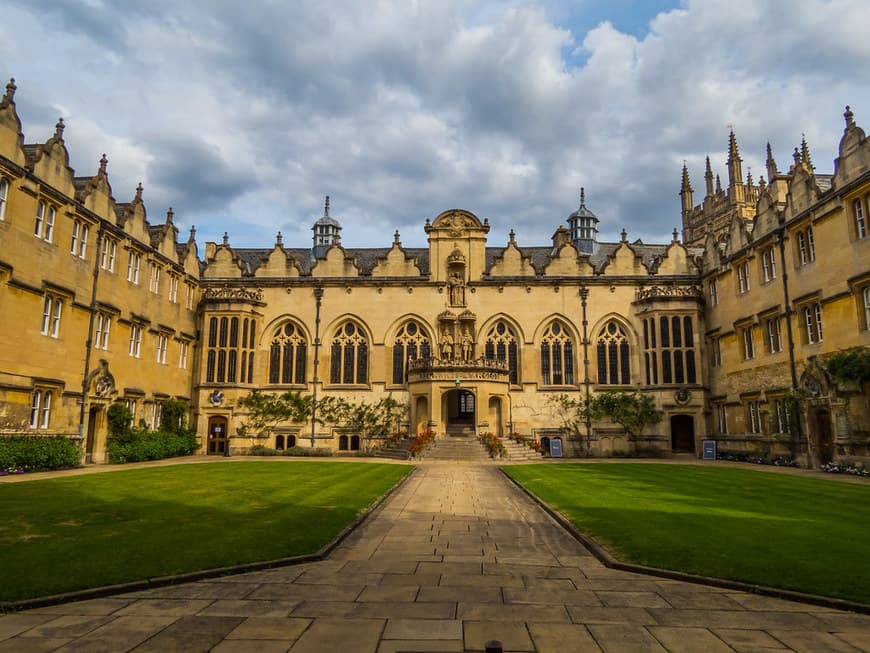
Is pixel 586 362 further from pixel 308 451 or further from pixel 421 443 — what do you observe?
pixel 308 451

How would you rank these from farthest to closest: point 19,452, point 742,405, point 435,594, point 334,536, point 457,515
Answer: point 742,405, point 19,452, point 457,515, point 334,536, point 435,594

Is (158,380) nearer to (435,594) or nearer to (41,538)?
(41,538)

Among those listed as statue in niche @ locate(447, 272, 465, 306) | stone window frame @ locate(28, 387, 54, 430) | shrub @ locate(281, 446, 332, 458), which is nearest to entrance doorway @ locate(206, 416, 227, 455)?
shrub @ locate(281, 446, 332, 458)

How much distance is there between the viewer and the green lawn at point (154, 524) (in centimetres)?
745

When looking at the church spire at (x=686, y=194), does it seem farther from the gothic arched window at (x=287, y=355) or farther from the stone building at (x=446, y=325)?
the gothic arched window at (x=287, y=355)

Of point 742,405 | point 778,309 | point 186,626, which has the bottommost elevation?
point 186,626

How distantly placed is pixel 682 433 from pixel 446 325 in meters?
16.1

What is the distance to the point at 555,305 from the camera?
37.0m

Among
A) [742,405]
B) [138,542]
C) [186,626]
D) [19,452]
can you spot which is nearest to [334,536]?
[138,542]

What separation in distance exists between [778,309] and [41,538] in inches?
1171

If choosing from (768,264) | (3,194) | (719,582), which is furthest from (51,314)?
(768,264)

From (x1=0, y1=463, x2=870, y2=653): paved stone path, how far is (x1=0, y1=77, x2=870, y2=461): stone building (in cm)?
2186

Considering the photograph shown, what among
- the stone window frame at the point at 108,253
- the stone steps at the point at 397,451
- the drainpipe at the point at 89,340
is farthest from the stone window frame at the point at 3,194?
the stone steps at the point at 397,451

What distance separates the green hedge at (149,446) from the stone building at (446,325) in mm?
757
